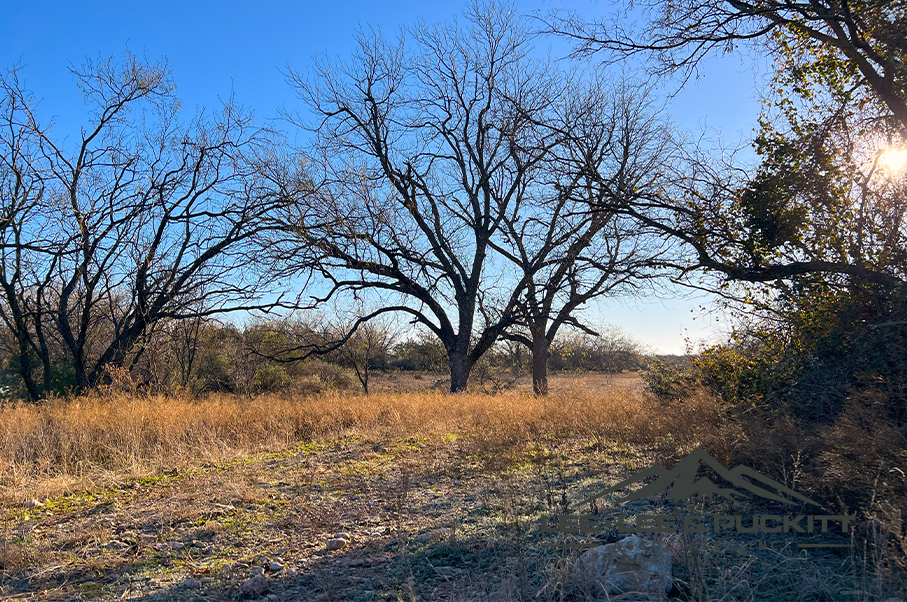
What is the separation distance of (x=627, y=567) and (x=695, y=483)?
239 cm

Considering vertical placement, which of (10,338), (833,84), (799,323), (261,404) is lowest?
(261,404)

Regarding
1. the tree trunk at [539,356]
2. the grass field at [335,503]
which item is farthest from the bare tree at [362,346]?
the grass field at [335,503]

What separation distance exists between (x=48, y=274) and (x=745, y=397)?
59.8 feet

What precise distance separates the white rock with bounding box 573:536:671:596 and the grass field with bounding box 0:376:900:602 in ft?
0.34

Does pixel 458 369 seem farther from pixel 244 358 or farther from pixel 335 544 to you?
pixel 335 544

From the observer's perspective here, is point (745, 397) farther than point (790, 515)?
Yes

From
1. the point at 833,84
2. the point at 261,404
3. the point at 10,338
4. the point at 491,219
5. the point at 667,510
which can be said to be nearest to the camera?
the point at 667,510

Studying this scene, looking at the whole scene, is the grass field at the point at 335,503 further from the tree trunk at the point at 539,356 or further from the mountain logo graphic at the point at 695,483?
the tree trunk at the point at 539,356

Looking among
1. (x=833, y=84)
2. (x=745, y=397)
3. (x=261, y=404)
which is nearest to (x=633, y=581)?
(x=745, y=397)

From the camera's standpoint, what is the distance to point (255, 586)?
3395mm

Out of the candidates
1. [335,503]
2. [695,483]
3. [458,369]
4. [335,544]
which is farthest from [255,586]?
[458,369]

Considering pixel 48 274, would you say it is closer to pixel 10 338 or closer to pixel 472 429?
pixel 10 338

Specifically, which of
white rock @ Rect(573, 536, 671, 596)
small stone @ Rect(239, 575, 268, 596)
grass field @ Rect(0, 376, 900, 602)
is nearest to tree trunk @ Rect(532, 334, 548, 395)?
grass field @ Rect(0, 376, 900, 602)

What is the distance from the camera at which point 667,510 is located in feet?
15.0
